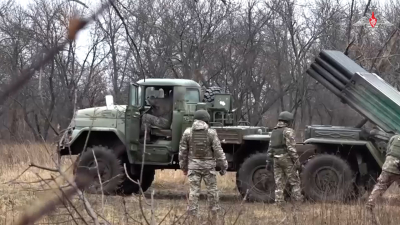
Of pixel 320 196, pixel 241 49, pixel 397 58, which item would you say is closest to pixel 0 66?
pixel 320 196

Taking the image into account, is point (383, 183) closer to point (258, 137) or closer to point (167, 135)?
point (258, 137)

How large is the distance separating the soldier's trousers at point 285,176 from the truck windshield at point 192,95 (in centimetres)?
203

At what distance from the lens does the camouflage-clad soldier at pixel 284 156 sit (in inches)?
324

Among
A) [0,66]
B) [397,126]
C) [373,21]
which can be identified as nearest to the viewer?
[0,66]

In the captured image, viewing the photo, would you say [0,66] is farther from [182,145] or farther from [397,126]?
[397,126]

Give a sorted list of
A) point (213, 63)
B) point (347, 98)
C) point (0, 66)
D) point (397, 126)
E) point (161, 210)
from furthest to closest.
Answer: point (213, 63) → point (347, 98) → point (397, 126) → point (161, 210) → point (0, 66)

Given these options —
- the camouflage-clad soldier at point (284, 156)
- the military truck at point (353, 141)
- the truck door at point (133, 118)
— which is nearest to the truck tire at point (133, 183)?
the truck door at point (133, 118)

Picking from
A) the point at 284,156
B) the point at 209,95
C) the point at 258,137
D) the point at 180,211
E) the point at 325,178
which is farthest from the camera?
the point at 209,95

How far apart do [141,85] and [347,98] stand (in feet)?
10.7

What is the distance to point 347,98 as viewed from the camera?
9.16 m

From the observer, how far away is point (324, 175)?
893 cm

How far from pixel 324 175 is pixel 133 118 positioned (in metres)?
3.18

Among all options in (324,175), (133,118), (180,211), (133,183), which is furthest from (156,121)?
(180,211)

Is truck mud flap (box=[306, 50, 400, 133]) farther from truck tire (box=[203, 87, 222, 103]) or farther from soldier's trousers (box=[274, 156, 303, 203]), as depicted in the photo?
truck tire (box=[203, 87, 222, 103])
